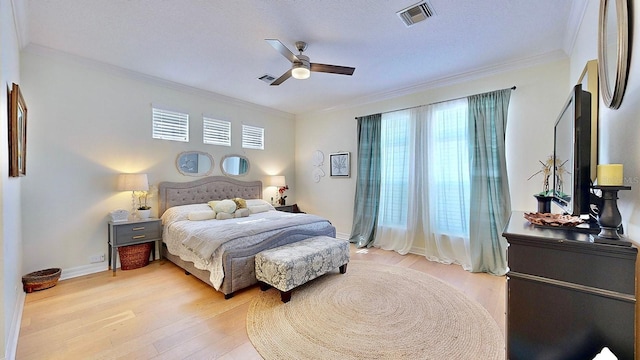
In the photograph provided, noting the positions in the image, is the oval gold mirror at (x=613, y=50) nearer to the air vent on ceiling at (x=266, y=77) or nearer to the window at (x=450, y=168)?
the window at (x=450, y=168)

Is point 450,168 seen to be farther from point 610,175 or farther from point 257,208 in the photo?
point 257,208

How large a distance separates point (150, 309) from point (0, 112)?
6.34ft

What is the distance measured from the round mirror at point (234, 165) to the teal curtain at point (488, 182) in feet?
13.0

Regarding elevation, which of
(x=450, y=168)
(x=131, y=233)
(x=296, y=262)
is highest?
(x=450, y=168)

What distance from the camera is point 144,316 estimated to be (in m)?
2.35

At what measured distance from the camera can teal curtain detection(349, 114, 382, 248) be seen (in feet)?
15.1

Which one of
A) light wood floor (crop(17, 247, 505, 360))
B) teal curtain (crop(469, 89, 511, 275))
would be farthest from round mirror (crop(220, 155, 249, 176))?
teal curtain (crop(469, 89, 511, 275))

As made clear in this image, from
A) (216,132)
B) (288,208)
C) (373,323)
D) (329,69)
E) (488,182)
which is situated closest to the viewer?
(373,323)

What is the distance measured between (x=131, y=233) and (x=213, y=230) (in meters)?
1.30

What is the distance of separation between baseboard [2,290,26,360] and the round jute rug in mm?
1543

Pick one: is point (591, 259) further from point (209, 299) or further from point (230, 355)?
point (209, 299)

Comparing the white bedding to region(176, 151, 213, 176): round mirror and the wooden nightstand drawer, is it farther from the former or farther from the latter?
region(176, 151, 213, 176): round mirror

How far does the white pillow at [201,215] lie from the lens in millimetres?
3646

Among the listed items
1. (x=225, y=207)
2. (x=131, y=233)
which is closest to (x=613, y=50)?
(x=225, y=207)
